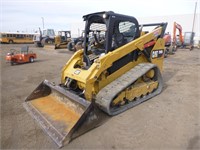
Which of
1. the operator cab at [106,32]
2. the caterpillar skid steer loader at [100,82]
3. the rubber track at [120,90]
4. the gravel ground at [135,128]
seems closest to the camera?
the gravel ground at [135,128]

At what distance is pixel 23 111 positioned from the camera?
13.4ft

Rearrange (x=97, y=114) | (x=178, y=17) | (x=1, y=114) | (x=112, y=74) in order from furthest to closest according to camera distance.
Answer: (x=178, y=17) < (x=112, y=74) < (x=1, y=114) < (x=97, y=114)

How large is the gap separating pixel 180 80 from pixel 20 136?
5.72m

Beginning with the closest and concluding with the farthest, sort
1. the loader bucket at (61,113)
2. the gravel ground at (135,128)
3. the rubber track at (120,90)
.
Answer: the gravel ground at (135,128)
the loader bucket at (61,113)
the rubber track at (120,90)

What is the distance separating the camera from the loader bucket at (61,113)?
3055 mm

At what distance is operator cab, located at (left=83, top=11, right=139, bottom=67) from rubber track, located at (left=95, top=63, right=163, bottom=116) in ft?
2.44

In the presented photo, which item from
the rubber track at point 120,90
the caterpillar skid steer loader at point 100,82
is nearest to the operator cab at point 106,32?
the caterpillar skid steer loader at point 100,82

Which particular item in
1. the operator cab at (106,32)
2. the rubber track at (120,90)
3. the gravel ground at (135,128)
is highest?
the operator cab at (106,32)

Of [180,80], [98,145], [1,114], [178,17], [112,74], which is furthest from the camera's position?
[178,17]

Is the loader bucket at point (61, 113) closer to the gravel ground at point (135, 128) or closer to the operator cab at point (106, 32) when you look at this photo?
the gravel ground at point (135, 128)

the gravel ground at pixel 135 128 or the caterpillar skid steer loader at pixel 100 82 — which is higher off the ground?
the caterpillar skid steer loader at pixel 100 82

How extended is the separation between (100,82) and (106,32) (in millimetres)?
1185

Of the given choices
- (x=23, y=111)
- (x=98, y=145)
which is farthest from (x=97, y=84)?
(x=23, y=111)

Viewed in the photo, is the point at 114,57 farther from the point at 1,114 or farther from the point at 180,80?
the point at 180,80
